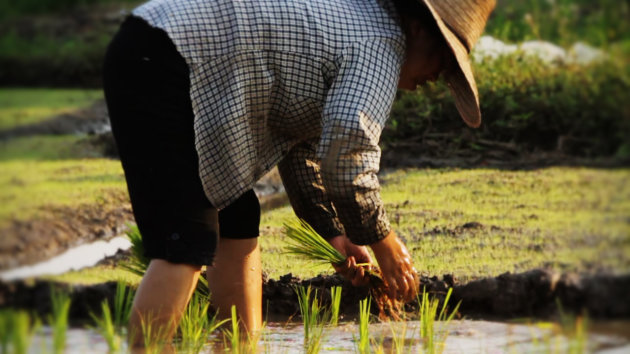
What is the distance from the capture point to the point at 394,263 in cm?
199

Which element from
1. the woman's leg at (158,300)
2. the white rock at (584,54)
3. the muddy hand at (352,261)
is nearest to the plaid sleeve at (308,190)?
the muddy hand at (352,261)

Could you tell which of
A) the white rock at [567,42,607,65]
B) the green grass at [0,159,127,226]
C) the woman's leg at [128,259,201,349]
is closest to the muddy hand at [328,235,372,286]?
the woman's leg at [128,259,201,349]

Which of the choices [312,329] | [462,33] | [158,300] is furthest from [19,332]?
[462,33]

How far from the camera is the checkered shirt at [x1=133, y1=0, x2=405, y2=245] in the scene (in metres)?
1.85

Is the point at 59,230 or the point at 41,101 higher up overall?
the point at 41,101

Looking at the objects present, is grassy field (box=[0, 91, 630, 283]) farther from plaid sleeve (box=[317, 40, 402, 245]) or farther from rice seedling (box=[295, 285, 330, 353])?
plaid sleeve (box=[317, 40, 402, 245])

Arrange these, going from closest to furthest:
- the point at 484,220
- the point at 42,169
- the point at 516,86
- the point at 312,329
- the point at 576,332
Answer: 1. the point at 576,332
2. the point at 312,329
3. the point at 484,220
4. the point at 42,169
5. the point at 516,86

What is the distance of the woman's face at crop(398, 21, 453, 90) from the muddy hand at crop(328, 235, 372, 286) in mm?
420

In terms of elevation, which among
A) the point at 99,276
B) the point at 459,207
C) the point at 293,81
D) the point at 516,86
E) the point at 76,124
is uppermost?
the point at 293,81

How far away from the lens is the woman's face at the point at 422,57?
203 centimetres

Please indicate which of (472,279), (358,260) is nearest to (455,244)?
(472,279)

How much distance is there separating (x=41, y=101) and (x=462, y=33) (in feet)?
9.79

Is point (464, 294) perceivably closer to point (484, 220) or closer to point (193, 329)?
point (484, 220)

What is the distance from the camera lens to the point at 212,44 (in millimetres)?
1875
